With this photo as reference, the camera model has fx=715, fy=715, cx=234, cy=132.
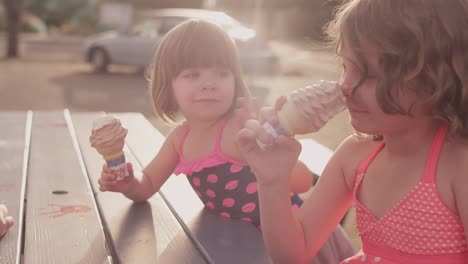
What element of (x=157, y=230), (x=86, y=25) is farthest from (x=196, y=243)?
(x=86, y=25)

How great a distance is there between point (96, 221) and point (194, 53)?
604 millimetres

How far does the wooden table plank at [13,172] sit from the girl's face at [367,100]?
0.88 m

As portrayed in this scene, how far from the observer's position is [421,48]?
1376 millimetres

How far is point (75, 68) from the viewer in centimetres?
1606

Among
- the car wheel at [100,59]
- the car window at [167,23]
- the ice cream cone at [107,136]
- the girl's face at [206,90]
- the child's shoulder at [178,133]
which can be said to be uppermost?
the girl's face at [206,90]

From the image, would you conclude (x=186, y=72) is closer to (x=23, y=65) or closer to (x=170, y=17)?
A: (x=170, y=17)

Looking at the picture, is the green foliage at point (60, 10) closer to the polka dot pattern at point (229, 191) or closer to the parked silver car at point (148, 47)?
the parked silver car at point (148, 47)

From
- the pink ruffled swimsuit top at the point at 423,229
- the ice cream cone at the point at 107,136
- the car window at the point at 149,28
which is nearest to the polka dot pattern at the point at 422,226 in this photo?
the pink ruffled swimsuit top at the point at 423,229

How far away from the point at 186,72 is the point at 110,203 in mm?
481

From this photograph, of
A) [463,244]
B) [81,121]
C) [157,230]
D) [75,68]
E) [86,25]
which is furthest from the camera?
[86,25]

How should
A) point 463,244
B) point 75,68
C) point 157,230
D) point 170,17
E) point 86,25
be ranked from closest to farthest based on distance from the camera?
point 463,244
point 157,230
point 170,17
point 75,68
point 86,25

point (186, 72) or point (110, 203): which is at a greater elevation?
point (186, 72)

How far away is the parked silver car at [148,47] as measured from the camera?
43.1ft

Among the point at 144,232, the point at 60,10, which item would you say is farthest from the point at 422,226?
the point at 60,10
